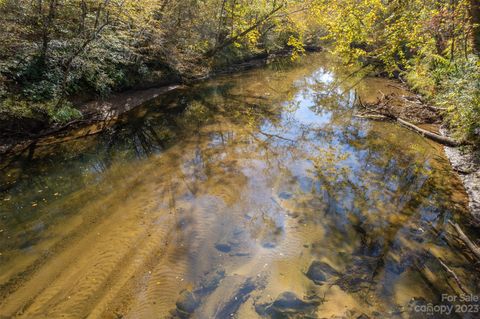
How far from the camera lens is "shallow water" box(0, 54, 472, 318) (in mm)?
4516

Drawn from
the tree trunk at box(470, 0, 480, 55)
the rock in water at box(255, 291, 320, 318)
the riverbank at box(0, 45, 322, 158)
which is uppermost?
the tree trunk at box(470, 0, 480, 55)

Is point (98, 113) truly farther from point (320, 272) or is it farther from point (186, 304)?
point (320, 272)

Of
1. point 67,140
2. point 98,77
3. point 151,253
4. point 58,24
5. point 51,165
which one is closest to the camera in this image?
point 151,253

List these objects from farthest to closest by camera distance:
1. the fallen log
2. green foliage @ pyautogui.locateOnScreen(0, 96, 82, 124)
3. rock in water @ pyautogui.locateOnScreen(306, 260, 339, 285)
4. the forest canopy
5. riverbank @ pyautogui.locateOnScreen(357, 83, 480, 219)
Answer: the fallen log, the forest canopy, green foliage @ pyautogui.locateOnScreen(0, 96, 82, 124), riverbank @ pyautogui.locateOnScreen(357, 83, 480, 219), rock in water @ pyautogui.locateOnScreen(306, 260, 339, 285)

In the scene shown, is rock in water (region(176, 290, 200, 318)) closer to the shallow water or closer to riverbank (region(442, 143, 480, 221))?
the shallow water

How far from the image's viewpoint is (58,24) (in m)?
10.2

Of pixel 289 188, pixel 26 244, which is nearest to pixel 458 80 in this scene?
pixel 289 188

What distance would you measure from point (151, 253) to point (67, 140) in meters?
6.29

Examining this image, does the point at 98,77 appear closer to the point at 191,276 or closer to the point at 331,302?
the point at 191,276

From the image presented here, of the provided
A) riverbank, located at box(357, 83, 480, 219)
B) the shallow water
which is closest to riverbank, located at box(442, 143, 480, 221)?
riverbank, located at box(357, 83, 480, 219)

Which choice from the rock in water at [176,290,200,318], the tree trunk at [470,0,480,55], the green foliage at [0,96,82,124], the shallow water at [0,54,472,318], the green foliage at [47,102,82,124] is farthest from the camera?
the green foliage at [47,102,82,124]

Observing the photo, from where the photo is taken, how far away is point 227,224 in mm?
6176

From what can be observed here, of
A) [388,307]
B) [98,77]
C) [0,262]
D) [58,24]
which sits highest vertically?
[58,24]

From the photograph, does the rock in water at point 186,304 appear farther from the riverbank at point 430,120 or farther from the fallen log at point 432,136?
the fallen log at point 432,136
